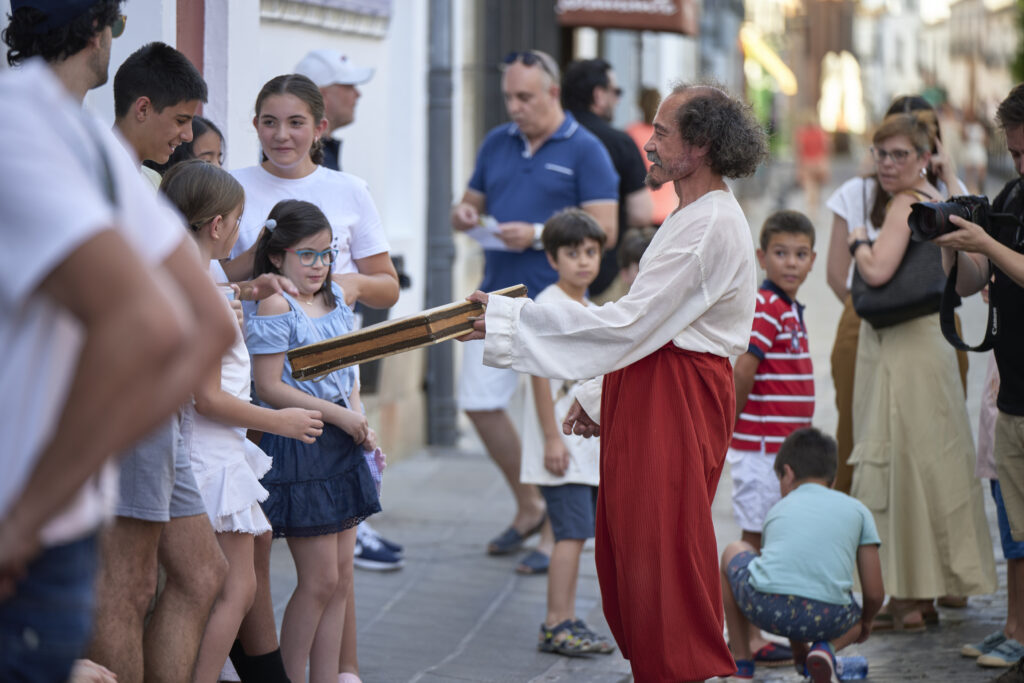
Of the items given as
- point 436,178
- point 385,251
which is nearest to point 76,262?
point 385,251

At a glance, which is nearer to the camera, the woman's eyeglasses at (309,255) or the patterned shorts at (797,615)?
the woman's eyeglasses at (309,255)

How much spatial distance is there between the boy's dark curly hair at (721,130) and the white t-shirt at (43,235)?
2181 millimetres

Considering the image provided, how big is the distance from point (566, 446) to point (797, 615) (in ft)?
4.21

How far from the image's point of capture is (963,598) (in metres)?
5.69

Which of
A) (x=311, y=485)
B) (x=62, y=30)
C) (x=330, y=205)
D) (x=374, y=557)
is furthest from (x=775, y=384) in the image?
(x=62, y=30)

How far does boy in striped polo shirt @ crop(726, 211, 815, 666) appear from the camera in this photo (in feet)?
16.7

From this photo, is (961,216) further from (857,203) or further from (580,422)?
(580,422)

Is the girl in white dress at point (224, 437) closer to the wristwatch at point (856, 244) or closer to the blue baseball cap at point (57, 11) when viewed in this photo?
the blue baseball cap at point (57, 11)

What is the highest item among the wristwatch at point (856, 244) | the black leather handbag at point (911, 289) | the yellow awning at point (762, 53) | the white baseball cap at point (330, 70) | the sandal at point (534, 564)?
the yellow awning at point (762, 53)

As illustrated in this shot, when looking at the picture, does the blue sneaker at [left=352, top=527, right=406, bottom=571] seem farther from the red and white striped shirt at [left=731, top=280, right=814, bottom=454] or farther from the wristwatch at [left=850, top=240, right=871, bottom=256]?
the wristwatch at [left=850, top=240, right=871, bottom=256]

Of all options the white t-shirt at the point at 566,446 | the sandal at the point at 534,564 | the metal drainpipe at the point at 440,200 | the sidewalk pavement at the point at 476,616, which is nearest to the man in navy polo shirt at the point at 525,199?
the sandal at the point at 534,564

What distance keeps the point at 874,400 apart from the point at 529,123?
2.09 meters

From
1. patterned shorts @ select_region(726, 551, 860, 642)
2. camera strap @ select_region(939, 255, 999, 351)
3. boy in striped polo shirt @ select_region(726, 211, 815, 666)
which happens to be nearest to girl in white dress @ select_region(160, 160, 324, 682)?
patterned shorts @ select_region(726, 551, 860, 642)

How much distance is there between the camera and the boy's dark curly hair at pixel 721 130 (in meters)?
3.85
